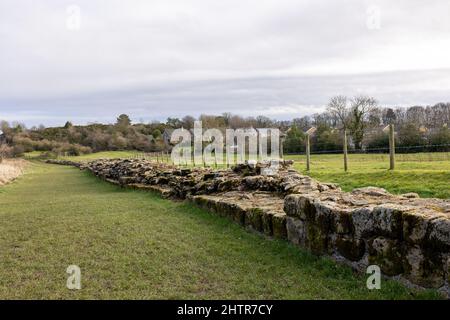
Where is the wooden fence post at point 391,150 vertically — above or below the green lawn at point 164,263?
above

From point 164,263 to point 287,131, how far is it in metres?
33.7

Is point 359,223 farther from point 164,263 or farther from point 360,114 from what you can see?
point 360,114

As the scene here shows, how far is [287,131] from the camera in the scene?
131ft

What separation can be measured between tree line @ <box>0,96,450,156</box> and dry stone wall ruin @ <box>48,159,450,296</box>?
17762mm

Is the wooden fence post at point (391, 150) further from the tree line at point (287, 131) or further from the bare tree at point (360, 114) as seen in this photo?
the bare tree at point (360, 114)

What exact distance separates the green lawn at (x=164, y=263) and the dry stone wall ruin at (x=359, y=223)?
223mm

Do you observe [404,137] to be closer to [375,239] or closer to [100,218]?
[100,218]

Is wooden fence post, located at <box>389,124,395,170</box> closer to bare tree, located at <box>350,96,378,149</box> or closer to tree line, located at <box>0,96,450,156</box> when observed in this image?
tree line, located at <box>0,96,450,156</box>

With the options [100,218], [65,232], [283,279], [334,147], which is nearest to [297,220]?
[283,279]

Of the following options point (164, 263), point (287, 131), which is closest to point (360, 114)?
point (287, 131)

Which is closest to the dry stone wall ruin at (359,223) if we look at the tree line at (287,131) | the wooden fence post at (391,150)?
the wooden fence post at (391,150)

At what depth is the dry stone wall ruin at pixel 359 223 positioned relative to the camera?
16.5 feet

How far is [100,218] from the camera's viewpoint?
11.7 m

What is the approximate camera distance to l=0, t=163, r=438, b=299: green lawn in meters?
5.66
